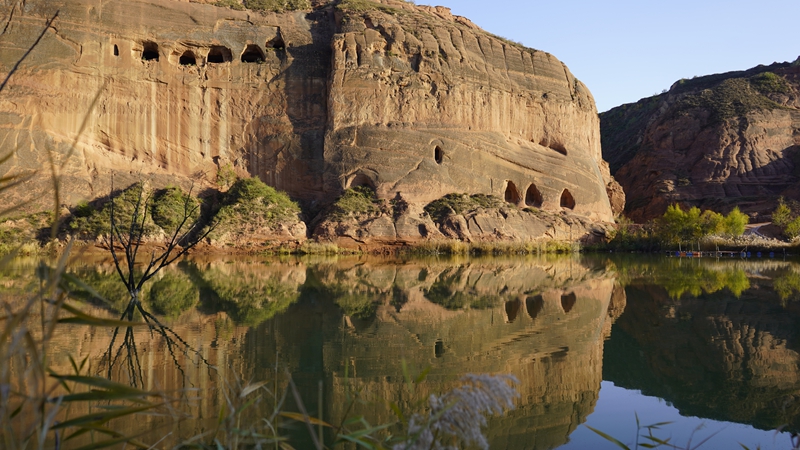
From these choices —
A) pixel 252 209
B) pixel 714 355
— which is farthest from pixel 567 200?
pixel 714 355

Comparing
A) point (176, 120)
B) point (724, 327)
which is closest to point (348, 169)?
point (176, 120)

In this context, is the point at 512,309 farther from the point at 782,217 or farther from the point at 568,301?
the point at 782,217

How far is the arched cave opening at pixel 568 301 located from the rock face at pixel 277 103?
22.2m

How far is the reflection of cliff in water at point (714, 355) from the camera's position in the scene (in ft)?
18.9

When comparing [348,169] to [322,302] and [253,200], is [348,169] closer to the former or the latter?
[253,200]

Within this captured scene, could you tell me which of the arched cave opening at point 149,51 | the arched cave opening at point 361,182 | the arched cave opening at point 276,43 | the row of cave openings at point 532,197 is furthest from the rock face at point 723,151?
the arched cave opening at point 149,51

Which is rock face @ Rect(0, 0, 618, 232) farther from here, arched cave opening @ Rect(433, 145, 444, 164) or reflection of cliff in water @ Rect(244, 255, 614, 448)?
reflection of cliff in water @ Rect(244, 255, 614, 448)

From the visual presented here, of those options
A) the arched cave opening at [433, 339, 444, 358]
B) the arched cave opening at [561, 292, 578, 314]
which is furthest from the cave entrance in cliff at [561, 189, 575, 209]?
the arched cave opening at [433, 339, 444, 358]

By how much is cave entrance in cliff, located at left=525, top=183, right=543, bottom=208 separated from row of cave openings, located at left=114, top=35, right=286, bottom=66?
60.2ft

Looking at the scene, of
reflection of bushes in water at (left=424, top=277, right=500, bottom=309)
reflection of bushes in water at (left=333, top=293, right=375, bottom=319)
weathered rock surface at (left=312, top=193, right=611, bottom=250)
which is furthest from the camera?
weathered rock surface at (left=312, top=193, right=611, bottom=250)

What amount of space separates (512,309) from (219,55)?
107 ft

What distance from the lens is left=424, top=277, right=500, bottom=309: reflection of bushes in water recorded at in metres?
12.1

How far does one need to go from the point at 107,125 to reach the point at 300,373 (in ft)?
108

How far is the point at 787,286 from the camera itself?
52.1 ft
